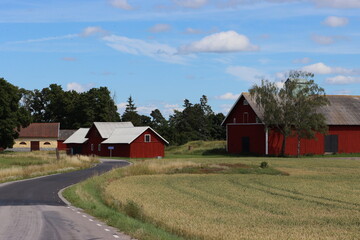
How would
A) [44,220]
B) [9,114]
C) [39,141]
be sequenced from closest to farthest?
[44,220], [9,114], [39,141]

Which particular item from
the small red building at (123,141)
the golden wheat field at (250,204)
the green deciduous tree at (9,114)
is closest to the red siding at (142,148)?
the small red building at (123,141)

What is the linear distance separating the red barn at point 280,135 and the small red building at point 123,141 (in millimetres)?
10819

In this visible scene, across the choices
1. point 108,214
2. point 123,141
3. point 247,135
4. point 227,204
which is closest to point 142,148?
point 123,141

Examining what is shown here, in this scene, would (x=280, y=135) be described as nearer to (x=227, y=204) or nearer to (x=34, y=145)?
(x=227, y=204)

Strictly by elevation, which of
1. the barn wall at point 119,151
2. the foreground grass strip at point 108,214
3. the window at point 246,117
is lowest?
the foreground grass strip at point 108,214

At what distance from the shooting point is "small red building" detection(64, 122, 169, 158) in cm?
8206

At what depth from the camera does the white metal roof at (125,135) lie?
82375 mm

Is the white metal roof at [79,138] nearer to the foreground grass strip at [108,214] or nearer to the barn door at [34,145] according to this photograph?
the barn door at [34,145]

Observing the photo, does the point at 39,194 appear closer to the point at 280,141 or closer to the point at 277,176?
the point at 277,176

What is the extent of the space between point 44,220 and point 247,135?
60079 millimetres

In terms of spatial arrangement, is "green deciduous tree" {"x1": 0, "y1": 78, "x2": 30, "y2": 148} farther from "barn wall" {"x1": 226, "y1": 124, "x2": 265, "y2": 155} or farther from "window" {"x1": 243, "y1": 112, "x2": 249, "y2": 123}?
"window" {"x1": 243, "y1": 112, "x2": 249, "y2": 123}

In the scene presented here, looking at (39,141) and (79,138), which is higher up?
(79,138)

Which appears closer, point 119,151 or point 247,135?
point 247,135

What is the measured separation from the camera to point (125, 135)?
3361 inches
